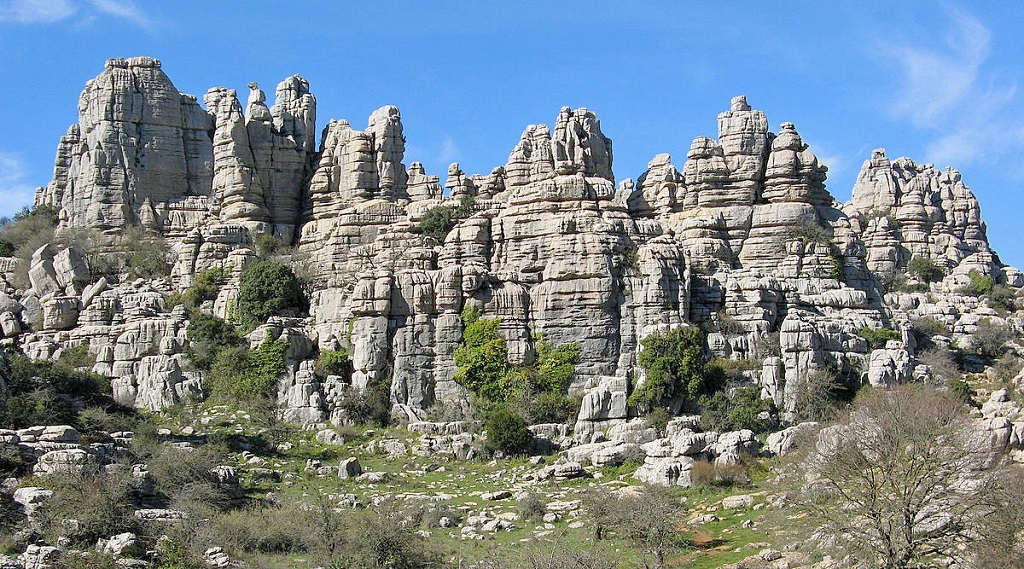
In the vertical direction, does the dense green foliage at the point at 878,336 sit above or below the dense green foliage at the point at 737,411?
above

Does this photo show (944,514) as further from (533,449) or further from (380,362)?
(380,362)

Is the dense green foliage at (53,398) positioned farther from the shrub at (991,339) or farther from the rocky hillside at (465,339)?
the shrub at (991,339)

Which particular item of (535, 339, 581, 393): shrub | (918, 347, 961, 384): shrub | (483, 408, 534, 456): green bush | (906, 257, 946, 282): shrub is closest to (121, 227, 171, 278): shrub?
(535, 339, 581, 393): shrub

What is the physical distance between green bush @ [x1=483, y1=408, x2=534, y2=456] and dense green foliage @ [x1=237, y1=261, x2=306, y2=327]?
546 inches

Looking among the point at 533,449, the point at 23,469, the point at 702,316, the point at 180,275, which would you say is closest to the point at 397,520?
the point at 23,469

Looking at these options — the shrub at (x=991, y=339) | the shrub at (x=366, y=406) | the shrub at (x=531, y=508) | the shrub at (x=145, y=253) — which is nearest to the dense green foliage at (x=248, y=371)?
the shrub at (x=366, y=406)

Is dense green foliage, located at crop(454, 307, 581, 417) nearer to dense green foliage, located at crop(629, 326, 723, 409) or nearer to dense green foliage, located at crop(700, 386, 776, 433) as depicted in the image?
dense green foliage, located at crop(629, 326, 723, 409)

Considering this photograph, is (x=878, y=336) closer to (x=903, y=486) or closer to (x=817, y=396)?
(x=817, y=396)

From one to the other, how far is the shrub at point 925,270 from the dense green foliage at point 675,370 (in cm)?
1761

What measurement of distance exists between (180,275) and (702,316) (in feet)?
81.1

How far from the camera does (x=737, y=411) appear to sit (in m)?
50.2

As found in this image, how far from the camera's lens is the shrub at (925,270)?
214 feet

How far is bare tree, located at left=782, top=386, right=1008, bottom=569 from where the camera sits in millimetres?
29828

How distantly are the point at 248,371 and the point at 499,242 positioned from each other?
12.4 metres
